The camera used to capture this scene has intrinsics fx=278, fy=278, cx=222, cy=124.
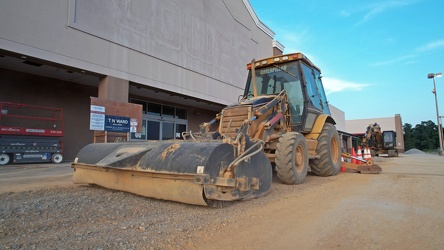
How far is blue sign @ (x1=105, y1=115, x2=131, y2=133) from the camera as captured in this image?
392 inches

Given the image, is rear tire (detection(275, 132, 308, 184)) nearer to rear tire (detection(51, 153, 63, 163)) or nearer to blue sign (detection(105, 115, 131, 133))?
blue sign (detection(105, 115, 131, 133))

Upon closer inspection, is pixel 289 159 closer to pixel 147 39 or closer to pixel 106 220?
pixel 106 220

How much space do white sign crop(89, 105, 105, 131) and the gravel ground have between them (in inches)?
194

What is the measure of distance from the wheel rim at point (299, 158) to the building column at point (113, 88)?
877cm

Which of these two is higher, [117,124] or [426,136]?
[426,136]

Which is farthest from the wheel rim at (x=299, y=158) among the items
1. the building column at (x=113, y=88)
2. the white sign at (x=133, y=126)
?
the building column at (x=113, y=88)

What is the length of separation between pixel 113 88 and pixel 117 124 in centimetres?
219

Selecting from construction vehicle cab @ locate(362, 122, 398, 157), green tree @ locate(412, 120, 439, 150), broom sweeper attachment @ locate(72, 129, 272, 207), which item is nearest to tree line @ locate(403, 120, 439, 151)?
green tree @ locate(412, 120, 439, 150)

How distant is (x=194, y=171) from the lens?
11.2 feet

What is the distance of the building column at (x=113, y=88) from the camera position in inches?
457

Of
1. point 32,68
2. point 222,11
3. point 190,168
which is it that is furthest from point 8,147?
point 222,11

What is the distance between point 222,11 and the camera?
720 inches

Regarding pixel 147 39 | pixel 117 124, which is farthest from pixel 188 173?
pixel 147 39

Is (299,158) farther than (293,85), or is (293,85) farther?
(293,85)
